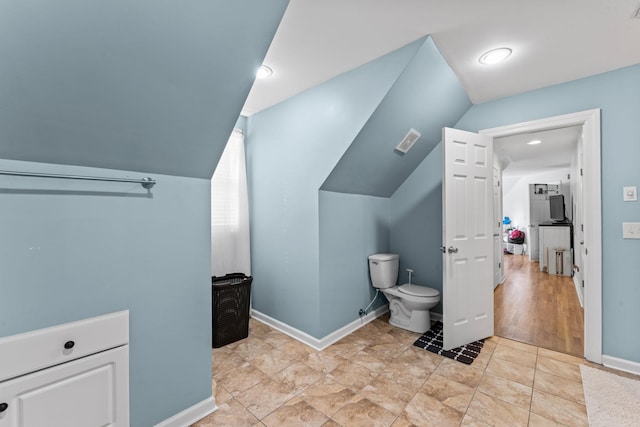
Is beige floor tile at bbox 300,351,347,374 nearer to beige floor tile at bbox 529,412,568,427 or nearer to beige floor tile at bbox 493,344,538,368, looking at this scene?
beige floor tile at bbox 529,412,568,427

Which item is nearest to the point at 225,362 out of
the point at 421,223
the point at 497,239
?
the point at 421,223

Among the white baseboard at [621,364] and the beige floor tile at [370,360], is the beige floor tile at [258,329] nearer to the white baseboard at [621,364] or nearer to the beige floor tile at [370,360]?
the beige floor tile at [370,360]

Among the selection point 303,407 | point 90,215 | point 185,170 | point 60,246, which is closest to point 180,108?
point 185,170

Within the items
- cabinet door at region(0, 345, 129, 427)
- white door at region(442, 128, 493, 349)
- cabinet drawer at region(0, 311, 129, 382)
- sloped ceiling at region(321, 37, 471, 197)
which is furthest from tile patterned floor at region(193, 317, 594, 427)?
sloped ceiling at region(321, 37, 471, 197)

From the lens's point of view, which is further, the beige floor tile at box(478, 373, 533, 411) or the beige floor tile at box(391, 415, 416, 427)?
the beige floor tile at box(478, 373, 533, 411)

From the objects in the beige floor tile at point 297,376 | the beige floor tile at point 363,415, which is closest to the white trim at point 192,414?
the beige floor tile at point 297,376

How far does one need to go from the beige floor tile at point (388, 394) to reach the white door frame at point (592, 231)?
163 centimetres

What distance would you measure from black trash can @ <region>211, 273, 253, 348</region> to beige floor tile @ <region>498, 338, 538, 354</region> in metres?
2.43

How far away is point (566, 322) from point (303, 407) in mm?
3094

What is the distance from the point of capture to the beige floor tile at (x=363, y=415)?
5.16 ft

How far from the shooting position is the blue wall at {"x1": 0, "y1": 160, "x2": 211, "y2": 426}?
109 centimetres

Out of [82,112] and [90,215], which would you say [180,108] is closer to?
[82,112]

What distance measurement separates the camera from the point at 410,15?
1.60m

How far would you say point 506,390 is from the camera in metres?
1.85
